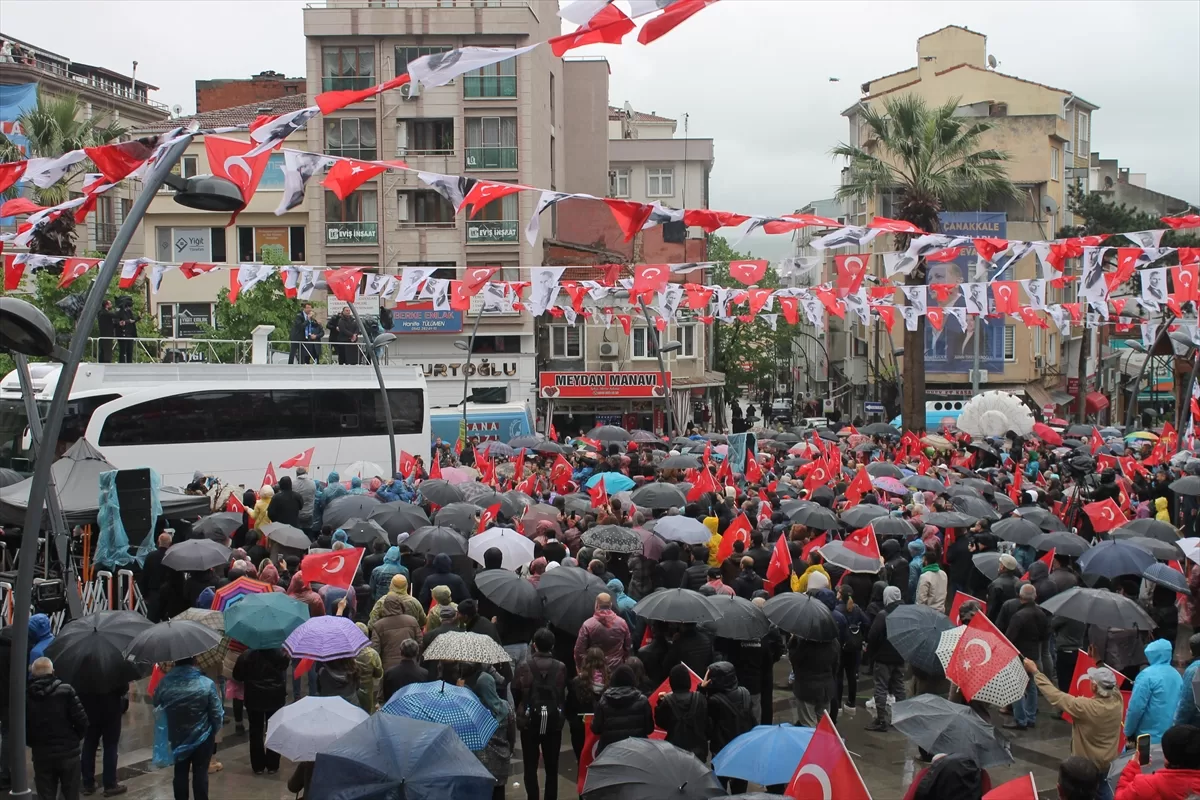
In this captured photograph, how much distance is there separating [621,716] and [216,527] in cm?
786

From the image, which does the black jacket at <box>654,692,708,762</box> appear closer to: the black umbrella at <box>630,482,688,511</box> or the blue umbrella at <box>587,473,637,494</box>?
the black umbrella at <box>630,482,688,511</box>

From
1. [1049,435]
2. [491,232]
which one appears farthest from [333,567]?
[491,232]

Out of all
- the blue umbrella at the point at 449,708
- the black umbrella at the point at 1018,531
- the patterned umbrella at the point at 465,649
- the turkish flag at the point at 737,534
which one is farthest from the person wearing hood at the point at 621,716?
the black umbrella at the point at 1018,531

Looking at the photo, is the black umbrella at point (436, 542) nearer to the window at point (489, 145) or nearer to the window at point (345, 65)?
the window at point (489, 145)

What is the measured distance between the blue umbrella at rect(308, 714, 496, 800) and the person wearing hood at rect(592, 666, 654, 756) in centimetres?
164

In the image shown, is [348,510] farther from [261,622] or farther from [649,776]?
[649,776]

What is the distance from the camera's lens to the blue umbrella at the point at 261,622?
31.7 feet

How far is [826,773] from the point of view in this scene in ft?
21.0

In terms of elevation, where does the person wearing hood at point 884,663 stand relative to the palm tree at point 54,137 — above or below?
below

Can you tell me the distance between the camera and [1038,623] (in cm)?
1108

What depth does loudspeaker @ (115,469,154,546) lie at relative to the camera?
14344 millimetres

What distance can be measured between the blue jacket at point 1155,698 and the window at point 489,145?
42131 mm

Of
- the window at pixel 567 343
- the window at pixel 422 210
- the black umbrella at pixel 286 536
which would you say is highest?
the window at pixel 422 210

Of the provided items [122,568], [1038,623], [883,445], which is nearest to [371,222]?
[883,445]
